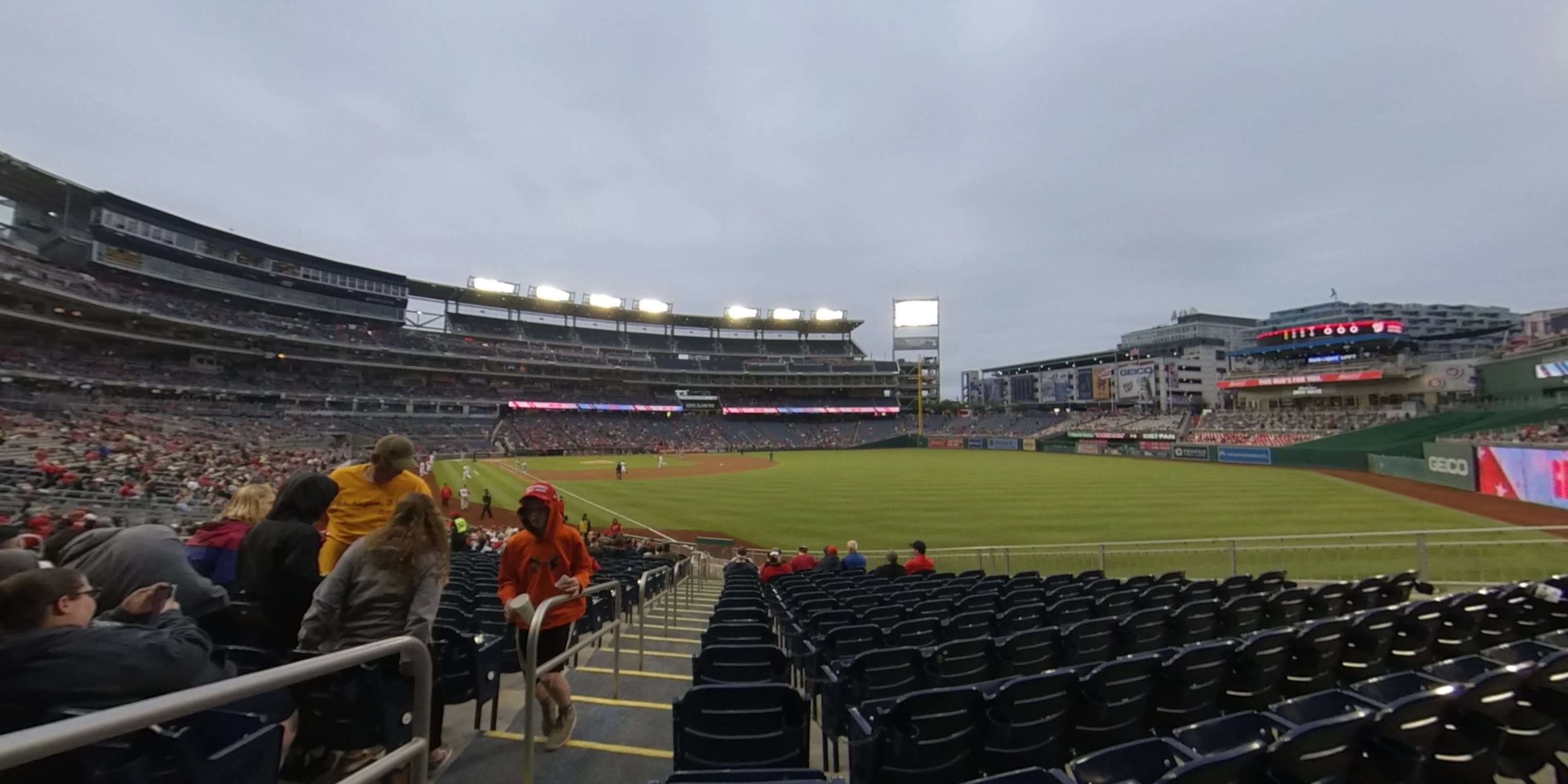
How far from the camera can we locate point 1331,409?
208 ft

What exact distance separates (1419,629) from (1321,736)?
12.8ft

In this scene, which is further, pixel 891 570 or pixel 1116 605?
pixel 891 570

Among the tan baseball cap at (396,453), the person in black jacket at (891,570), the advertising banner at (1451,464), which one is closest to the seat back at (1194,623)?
the person in black jacket at (891,570)

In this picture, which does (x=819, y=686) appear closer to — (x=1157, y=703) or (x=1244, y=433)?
(x=1157, y=703)

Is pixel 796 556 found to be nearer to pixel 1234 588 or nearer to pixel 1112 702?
pixel 1234 588

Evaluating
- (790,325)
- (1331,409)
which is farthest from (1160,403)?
(790,325)

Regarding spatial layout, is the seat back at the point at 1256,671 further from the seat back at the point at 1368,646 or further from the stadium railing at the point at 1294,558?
the stadium railing at the point at 1294,558

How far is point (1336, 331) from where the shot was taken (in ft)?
221

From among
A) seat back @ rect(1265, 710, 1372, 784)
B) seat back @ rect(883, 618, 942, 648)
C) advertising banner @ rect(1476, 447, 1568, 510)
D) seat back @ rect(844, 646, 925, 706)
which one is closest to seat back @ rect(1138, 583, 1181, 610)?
seat back @ rect(883, 618, 942, 648)

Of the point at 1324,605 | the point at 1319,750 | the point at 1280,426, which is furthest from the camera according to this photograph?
the point at 1280,426

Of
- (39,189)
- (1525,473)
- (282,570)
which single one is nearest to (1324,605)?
(282,570)

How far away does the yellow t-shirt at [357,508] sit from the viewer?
4.50 metres

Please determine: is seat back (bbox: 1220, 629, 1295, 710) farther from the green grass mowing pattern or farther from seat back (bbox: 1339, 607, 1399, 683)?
the green grass mowing pattern

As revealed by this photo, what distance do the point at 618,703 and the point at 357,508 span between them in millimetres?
2602
